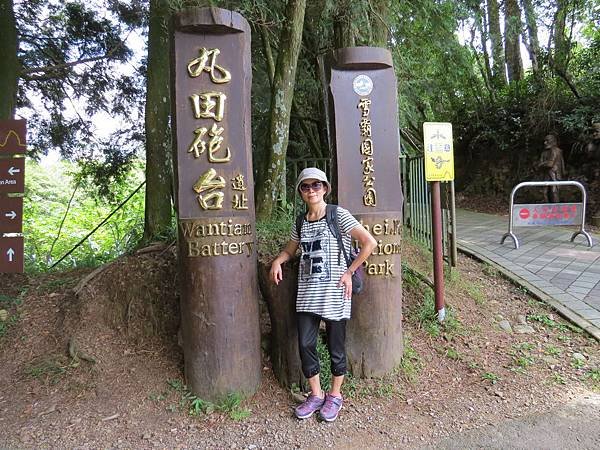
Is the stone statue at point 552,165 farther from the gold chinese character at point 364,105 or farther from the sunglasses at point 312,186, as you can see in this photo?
the sunglasses at point 312,186

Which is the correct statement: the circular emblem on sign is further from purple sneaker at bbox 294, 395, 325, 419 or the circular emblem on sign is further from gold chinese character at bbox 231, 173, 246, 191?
purple sneaker at bbox 294, 395, 325, 419

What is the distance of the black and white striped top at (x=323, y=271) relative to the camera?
2.93 m

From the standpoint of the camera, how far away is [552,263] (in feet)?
19.7

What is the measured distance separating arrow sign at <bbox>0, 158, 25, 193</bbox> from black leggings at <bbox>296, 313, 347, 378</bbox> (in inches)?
137

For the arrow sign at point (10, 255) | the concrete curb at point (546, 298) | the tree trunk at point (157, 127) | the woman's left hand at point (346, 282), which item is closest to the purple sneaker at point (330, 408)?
the woman's left hand at point (346, 282)

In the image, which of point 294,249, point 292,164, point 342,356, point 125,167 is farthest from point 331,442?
point 125,167

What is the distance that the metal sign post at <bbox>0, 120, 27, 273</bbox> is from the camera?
4.50 metres

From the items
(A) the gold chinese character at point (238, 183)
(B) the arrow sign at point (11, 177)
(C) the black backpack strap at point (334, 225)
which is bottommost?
(C) the black backpack strap at point (334, 225)

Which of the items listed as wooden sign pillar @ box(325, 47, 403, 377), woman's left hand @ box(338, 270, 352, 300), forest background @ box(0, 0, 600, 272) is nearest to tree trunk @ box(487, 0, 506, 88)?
forest background @ box(0, 0, 600, 272)

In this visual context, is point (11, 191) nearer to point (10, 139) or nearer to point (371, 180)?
point (10, 139)

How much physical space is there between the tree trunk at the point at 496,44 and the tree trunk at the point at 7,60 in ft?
36.6

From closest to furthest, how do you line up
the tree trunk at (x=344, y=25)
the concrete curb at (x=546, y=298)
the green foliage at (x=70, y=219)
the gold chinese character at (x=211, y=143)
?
the gold chinese character at (x=211, y=143), the concrete curb at (x=546, y=298), the tree trunk at (x=344, y=25), the green foliage at (x=70, y=219)

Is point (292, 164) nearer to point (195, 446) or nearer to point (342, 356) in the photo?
point (342, 356)

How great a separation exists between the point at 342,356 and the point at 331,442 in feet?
1.80
